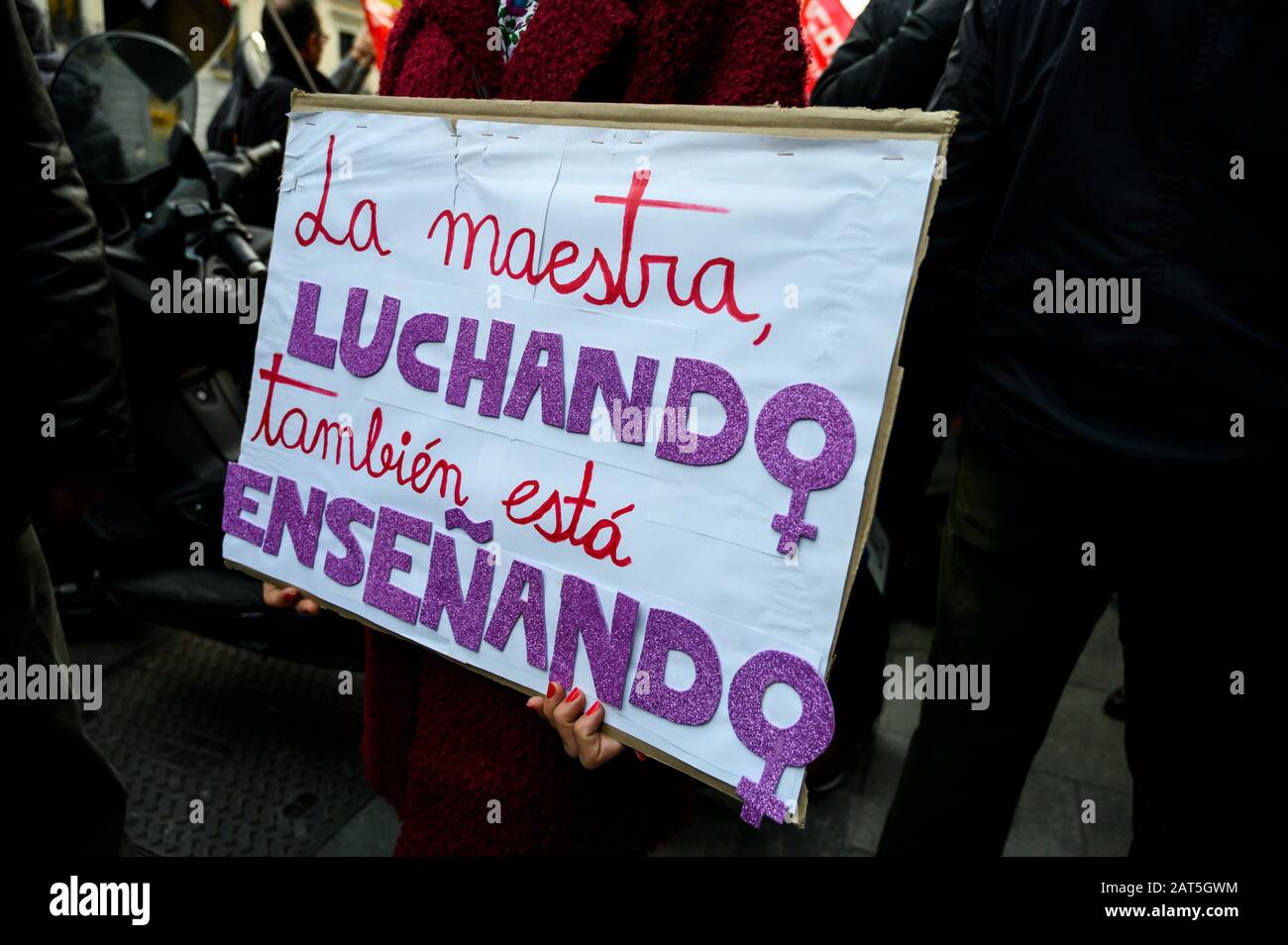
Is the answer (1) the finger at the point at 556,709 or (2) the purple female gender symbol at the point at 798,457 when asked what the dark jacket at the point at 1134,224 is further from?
(1) the finger at the point at 556,709

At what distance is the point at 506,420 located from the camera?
107cm

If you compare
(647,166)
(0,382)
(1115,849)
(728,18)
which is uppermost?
(728,18)

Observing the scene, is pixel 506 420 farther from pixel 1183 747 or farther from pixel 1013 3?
pixel 1183 747

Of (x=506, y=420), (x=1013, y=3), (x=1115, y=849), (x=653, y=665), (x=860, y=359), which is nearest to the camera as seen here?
(x=860, y=359)

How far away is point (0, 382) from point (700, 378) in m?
1.12

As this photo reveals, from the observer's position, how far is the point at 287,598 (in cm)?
131

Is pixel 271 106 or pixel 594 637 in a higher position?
pixel 271 106

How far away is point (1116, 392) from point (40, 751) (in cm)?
178

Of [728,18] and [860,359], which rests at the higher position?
[728,18]

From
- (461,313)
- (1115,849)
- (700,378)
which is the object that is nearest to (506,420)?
(461,313)

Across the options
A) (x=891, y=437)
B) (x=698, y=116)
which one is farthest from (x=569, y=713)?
(x=891, y=437)

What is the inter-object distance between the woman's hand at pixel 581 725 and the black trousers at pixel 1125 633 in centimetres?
74

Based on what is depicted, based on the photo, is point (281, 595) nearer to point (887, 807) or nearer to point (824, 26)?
point (887, 807)
